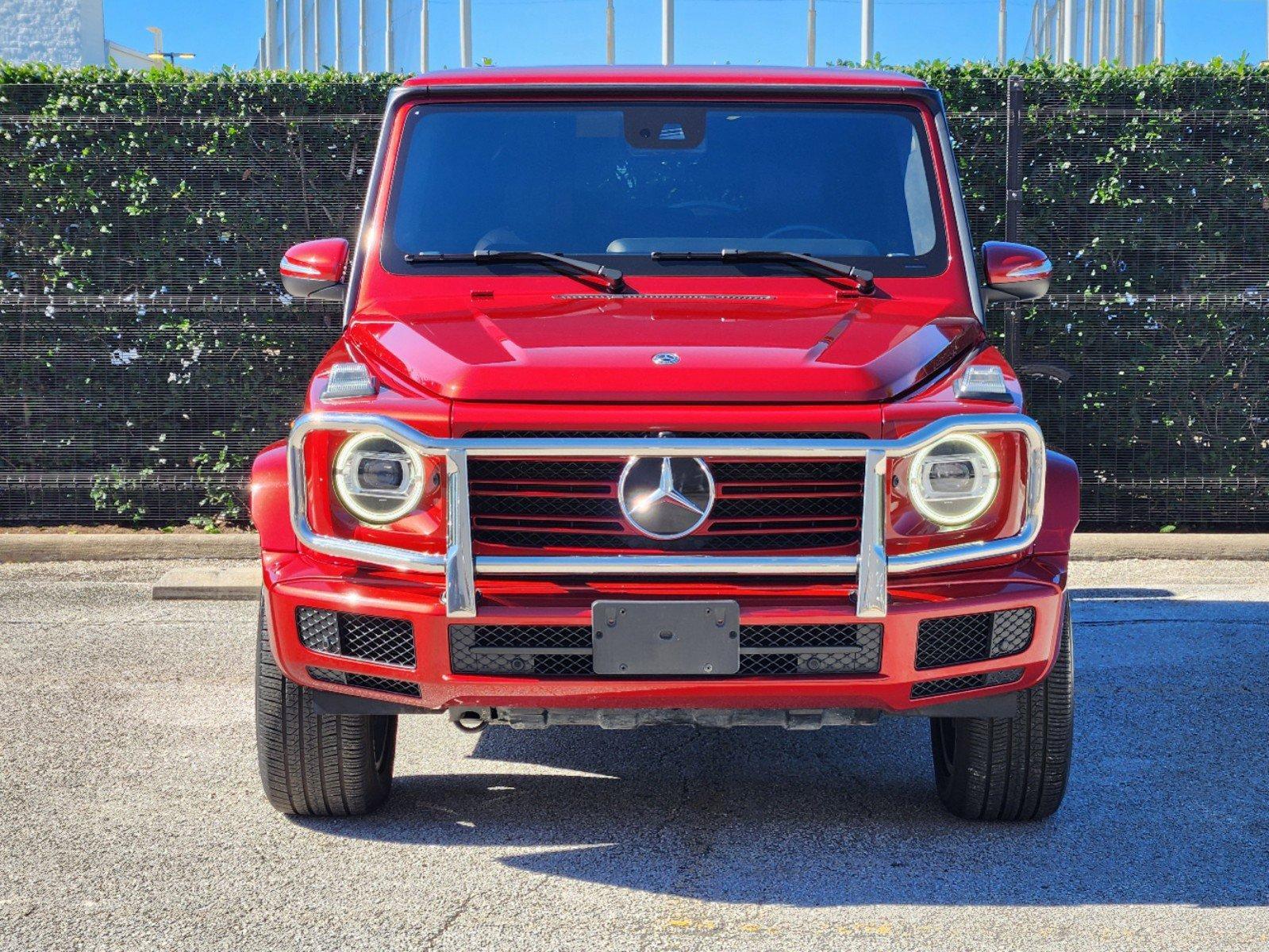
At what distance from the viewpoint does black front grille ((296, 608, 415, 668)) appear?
12.1ft

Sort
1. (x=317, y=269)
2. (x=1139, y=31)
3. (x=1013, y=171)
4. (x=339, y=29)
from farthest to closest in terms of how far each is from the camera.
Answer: (x=339, y=29) < (x=1139, y=31) < (x=1013, y=171) < (x=317, y=269)

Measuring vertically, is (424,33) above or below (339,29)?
below

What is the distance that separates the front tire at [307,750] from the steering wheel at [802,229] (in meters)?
1.85

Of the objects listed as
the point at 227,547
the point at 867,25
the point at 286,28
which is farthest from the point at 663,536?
the point at 286,28

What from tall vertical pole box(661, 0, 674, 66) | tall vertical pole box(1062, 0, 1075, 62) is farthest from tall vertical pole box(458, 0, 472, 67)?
tall vertical pole box(1062, 0, 1075, 62)

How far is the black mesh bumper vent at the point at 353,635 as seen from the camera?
3684mm

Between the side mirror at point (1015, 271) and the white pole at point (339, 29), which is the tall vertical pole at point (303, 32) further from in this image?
the side mirror at point (1015, 271)

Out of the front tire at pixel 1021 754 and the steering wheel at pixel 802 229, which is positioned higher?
the steering wheel at pixel 802 229

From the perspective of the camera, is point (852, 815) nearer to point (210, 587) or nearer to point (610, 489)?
point (610, 489)

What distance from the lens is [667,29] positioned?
24.8 metres

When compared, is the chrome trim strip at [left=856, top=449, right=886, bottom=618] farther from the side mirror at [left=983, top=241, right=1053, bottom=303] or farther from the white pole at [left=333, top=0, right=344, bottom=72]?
the white pole at [left=333, top=0, right=344, bottom=72]

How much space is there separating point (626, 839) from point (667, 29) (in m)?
22.2

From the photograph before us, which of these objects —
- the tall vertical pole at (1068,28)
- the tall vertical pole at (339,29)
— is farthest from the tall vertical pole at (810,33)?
the tall vertical pole at (339,29)

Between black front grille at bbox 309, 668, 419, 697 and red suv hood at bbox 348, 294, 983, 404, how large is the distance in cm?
72
